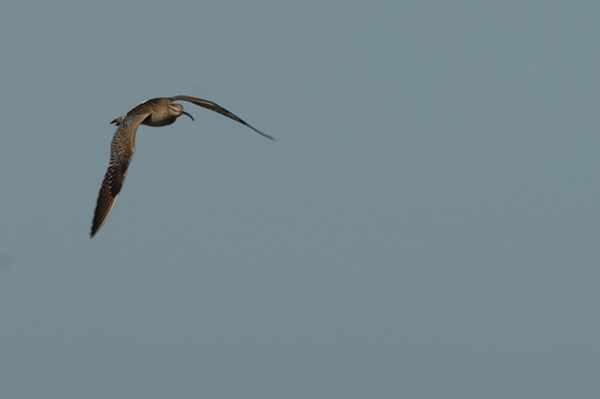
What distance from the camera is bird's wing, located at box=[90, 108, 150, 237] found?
33906 millimetres

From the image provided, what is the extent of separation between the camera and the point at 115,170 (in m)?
35.1

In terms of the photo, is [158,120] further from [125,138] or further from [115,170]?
[115,170]

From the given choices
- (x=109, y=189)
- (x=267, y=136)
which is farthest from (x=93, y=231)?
(x=267, y=136)

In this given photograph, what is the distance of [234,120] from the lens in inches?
1687

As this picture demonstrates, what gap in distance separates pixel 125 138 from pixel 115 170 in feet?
4.40

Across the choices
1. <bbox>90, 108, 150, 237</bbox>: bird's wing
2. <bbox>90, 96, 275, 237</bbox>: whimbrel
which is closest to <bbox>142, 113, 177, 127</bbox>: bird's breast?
<bbox>90, 96, 275, 237</bbox>: whimbrel

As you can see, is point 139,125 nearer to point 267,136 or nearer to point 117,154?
point 117,154

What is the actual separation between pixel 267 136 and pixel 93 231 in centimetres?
895

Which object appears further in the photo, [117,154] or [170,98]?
[170,98]

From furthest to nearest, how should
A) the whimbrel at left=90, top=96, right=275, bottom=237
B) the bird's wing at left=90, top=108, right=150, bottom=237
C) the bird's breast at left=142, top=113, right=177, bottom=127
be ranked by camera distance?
the bird's breast at left=142, top=113, right=177, bottom=127 → the whimbrel at left=90, top=96, right=275, bottom=237 → the bird's wing at left=90, top=108, right=150, bottom=237

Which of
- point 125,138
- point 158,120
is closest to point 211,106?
point 158,120

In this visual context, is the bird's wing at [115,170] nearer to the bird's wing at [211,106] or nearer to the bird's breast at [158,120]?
the bird's breast at [158,120]

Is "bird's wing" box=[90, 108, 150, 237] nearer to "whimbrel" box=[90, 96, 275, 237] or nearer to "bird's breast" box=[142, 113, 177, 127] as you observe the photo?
"whimbrel" box=[90, 96, 275, 237]

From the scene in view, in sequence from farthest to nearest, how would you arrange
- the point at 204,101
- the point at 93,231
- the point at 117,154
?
1. the point at 204,101
2. the point at 117,154
3. the point at 93,231
